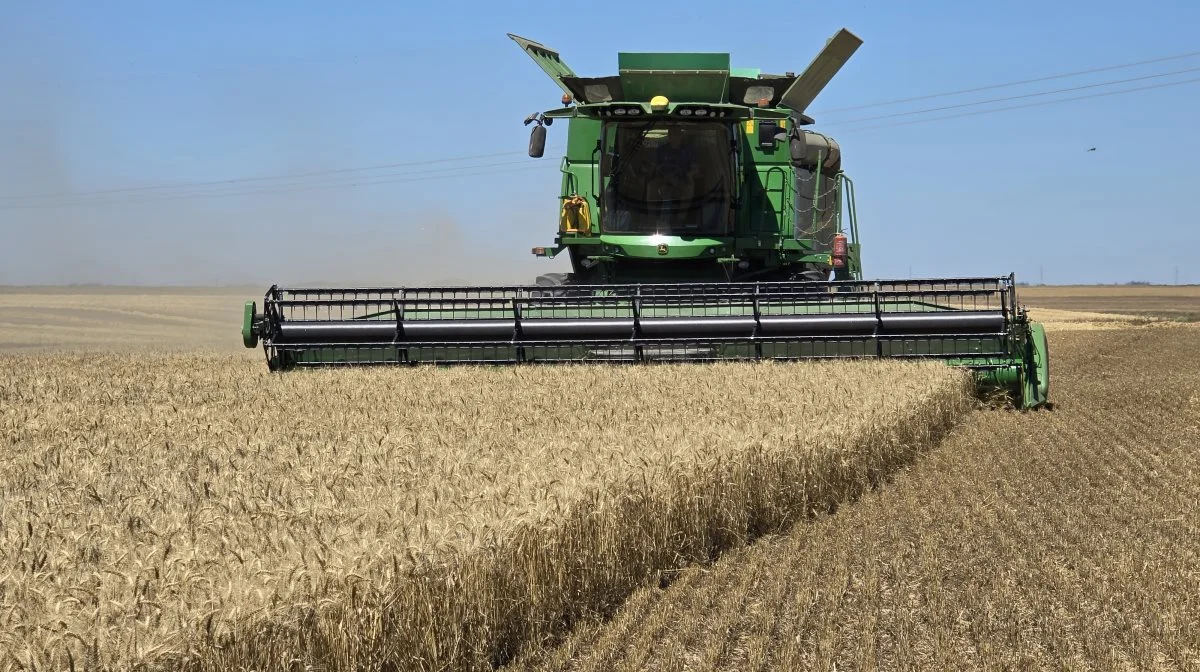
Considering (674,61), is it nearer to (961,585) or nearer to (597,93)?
(597,93)

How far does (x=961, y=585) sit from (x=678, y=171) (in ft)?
21.8

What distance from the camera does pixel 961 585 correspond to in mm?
4852

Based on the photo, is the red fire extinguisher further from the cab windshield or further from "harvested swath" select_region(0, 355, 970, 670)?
"harvested swath" select_region(0, 355, 970, 670)

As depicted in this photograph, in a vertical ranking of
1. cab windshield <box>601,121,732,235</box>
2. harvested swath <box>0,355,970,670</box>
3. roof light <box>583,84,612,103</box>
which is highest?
roof light <box>583,84,612,103</box>

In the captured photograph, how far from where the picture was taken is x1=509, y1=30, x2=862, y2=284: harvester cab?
10.9m

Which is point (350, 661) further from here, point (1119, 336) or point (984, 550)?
point (1119, 336)

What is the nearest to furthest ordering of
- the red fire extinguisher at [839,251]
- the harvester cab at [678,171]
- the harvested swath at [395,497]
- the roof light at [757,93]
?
the harvested swath at [395,497] < the harvester cab at [678,171] < the roof light at [757,93] < the red fire extinguisher at [839,251]

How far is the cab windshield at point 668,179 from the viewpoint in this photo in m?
11.0

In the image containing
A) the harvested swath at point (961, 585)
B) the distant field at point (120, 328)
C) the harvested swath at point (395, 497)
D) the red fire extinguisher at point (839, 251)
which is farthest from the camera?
the distant field at point (120, 328)

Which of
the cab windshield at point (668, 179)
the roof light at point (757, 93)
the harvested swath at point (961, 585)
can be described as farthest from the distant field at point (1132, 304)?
the harvested swath at point (961, 585)

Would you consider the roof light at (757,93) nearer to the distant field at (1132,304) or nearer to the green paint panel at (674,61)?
the green paint panel at (674,61)

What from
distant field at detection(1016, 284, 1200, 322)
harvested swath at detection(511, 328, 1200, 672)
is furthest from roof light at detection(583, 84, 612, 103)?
distant field at detection(1016, 284, 1200, 322)

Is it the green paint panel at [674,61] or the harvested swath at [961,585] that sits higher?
the green paint panel at [674,61]


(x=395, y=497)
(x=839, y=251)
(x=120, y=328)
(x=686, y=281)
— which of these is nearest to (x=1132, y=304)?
(x=120, y=328)
